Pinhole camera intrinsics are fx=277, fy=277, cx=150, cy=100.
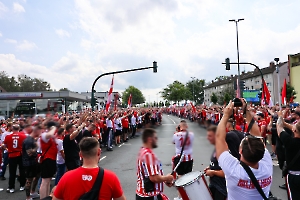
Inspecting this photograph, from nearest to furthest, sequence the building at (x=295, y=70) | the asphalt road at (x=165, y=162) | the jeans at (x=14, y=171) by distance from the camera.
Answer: the asphalt road at (x=165, y=162) < the jeans at (x=14, y=171) < the building at (x=295, y=70)

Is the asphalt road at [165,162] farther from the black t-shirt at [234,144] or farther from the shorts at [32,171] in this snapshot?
the shorts at [32,171]

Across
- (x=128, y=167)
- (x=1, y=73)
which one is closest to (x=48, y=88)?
(x=1, y=73)

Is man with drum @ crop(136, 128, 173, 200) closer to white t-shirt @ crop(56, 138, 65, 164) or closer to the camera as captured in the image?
the camera

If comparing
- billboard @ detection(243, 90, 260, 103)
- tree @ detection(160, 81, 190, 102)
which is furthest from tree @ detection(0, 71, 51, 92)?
billboard @ detection(243, 90, 260, 103)

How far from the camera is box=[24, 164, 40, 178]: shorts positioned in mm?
6949

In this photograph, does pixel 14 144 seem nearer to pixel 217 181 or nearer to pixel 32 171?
pixel 32 171

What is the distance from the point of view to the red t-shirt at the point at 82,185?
8.82 ft

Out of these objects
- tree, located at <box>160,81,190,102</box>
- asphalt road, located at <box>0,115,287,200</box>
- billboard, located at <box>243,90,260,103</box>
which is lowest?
asphalt road, located at <box>0,115,287,200</box>

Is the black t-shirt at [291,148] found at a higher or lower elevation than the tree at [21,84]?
lower

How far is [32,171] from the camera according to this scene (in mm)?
6984

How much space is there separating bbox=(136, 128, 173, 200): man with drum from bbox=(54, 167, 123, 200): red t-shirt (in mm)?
836

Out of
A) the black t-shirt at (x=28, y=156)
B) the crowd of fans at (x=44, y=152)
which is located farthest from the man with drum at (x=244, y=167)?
the black t-shirt at (x=28, y=156)

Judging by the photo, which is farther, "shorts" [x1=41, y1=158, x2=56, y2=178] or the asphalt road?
"shorts" [x1=41, y1=158, x2=56, y2=178]

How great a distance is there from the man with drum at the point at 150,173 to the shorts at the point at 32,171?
4.22 m
